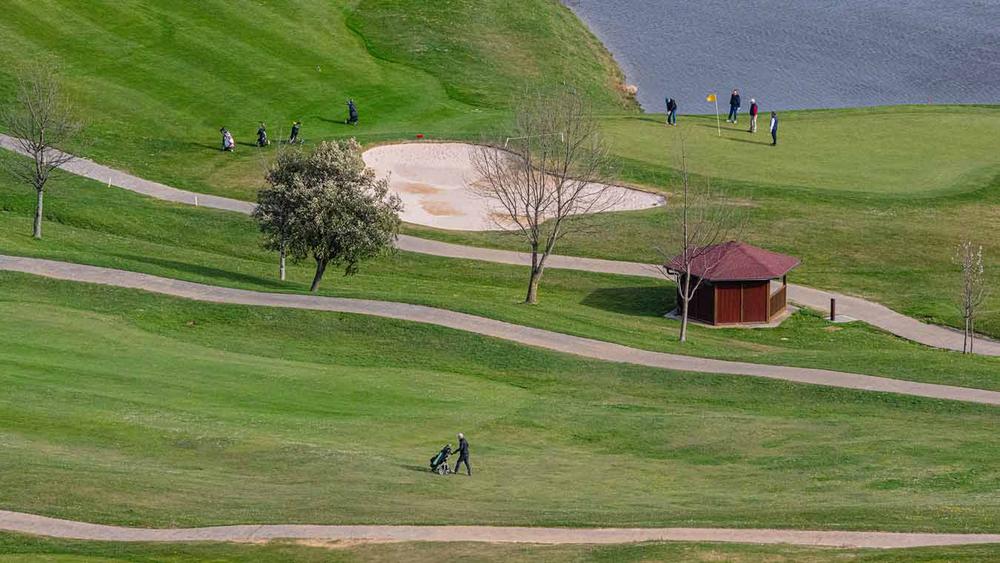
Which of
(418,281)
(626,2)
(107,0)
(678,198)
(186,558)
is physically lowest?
(186,558)

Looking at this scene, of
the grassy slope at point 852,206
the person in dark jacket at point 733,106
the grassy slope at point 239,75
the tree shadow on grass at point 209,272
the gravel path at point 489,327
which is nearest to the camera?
the gravel path at point 489,327

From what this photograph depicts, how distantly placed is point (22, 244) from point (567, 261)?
26.0 m

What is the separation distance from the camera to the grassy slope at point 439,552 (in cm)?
3212

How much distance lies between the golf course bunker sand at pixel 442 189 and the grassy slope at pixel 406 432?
21.4 m

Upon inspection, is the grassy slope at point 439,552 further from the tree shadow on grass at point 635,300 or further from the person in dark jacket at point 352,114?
the person in dark jacket at point 352,114

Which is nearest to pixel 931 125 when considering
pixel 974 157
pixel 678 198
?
pixel 974 157

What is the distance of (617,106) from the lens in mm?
101750

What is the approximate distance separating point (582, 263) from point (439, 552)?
130ft

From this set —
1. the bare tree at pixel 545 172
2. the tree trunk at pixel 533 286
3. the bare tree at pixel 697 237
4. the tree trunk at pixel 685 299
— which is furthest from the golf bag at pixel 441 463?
the tree trunk at pixel 533 286

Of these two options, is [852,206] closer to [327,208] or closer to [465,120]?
[465,120]

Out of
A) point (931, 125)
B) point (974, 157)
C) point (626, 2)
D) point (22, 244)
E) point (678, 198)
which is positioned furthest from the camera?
point (626, 2)

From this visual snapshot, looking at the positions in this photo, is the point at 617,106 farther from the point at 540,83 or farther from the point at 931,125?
the point at 931,125

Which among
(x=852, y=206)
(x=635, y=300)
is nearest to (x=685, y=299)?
(x=635, y=300)

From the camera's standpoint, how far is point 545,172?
68.1 meters
